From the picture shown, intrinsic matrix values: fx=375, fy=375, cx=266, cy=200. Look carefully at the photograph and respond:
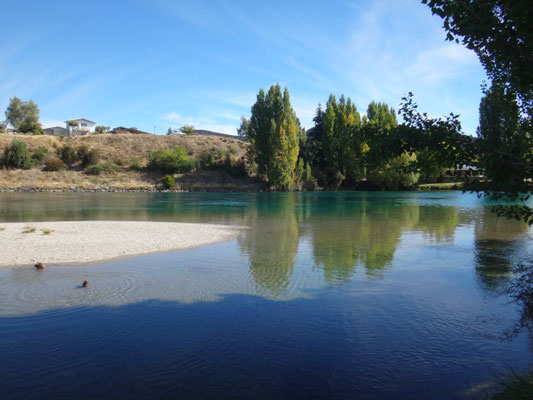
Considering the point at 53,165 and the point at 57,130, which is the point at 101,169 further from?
the point at 57,130

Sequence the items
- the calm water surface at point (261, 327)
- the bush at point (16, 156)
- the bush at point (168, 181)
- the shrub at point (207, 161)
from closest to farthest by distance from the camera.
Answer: the calm water surface at point (261, 327) → the bush at point (16, 156) → the bush at point (168, 181) → the shrub at point (207, 161)

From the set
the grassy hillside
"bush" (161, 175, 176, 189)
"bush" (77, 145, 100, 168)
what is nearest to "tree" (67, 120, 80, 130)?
the grassy hillside

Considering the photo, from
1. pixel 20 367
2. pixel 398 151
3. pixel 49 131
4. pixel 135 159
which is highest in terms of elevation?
pixel 49 131

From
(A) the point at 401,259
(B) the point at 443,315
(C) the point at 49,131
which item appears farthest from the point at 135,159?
(B) the point at 443,315

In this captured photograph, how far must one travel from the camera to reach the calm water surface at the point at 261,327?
5449 mm

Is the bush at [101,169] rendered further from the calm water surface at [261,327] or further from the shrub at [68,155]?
the calm water surface at [261,327]

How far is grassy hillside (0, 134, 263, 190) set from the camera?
209ft

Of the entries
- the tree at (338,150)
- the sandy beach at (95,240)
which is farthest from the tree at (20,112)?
the sandy beach at (95,240)

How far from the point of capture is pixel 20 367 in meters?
5.87

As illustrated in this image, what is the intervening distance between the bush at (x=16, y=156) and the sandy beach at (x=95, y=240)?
179 ft

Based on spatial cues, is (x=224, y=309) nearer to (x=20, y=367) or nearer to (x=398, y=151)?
(x=20, y=367)

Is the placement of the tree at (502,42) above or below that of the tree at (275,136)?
below

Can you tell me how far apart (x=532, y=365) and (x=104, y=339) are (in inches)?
281

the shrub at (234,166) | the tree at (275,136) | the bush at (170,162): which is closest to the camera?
the tree at (275,136)
